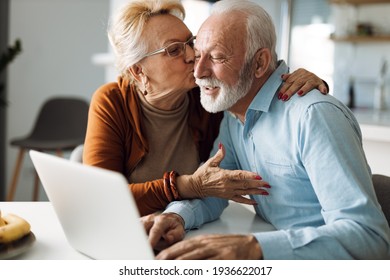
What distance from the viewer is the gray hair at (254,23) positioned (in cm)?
134

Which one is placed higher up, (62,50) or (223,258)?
(223,258)

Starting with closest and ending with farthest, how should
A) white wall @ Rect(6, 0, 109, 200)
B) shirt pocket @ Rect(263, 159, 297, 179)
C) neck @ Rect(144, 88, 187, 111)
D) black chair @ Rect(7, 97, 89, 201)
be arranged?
1. shirt pocket @ Rect(263, 159, 297, 179)
2. neck @ Rect(144, 88, 187, 111)
3. black chair @ Rect(7, 97, 89, 201)
4. white wall @ Rect(6, 0, 109, 200)

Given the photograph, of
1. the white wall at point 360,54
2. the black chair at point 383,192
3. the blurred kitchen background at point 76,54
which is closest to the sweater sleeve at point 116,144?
the black chair at point 383,192

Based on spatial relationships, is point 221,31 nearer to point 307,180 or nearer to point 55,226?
point 307,180

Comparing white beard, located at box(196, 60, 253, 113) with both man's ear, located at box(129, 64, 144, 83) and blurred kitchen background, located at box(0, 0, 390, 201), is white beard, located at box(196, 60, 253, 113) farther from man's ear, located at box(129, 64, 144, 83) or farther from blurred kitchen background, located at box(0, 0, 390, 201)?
blurred kitchen background, located at box(0, 0, 390, 201)

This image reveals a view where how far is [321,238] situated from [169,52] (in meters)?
0.82

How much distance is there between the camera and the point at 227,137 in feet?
5.06

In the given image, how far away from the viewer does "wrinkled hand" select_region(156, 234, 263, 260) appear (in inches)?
37.3

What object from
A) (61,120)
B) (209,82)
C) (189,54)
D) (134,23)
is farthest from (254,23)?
(61,120)

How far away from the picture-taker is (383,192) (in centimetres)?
134

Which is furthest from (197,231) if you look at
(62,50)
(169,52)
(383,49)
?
(383,49)

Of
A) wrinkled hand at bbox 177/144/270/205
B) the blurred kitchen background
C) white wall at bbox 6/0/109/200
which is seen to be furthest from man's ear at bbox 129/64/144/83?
white wall at bbox 6/0/109/200
